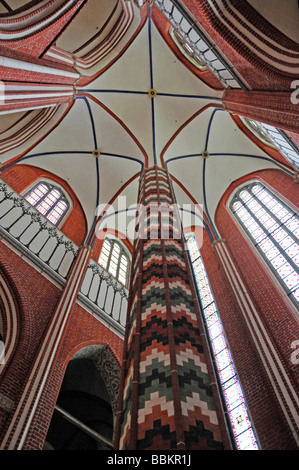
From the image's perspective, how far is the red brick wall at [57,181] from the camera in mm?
11258

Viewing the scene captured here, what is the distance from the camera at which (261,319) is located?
26.6 feet

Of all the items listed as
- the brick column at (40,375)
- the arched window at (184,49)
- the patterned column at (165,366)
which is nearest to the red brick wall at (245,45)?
the patterned column at (165,366)

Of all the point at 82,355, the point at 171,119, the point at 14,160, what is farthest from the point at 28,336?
the point at 171,119

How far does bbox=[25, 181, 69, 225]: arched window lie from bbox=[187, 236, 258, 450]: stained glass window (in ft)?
18.7

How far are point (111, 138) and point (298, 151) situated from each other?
332 inches

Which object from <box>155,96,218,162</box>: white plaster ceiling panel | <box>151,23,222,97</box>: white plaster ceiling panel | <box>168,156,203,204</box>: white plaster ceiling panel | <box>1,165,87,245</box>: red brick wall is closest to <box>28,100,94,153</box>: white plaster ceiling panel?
<box>1,165,87,245</box>: red brick wall

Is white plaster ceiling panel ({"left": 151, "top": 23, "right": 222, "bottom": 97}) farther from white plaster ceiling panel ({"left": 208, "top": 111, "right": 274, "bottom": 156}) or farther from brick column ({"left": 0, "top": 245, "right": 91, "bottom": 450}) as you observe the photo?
brick column ({"left": 0, "top": 245, "right": 91, "bottom": 450})

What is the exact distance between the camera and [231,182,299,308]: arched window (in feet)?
29.0

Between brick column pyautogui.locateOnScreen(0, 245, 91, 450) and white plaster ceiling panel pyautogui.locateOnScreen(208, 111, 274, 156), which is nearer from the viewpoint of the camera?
brick column pyautogui.locateOnScreen(0, 245, 91, 450)

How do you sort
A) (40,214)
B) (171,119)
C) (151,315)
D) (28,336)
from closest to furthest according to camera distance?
1. (151,315)
2. (28,336)
3. (40,214)
4. (171,119)

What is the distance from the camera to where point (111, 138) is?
1459 centimetres

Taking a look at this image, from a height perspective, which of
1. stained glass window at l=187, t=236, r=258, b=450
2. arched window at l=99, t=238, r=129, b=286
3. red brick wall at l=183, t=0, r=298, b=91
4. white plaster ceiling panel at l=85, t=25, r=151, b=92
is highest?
white plaster ceiling panel at l=85, t=25, r=151, b=92

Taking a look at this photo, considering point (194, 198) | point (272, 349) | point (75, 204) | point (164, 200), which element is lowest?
point (272, 349)

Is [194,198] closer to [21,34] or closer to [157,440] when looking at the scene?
A: [21,34]
